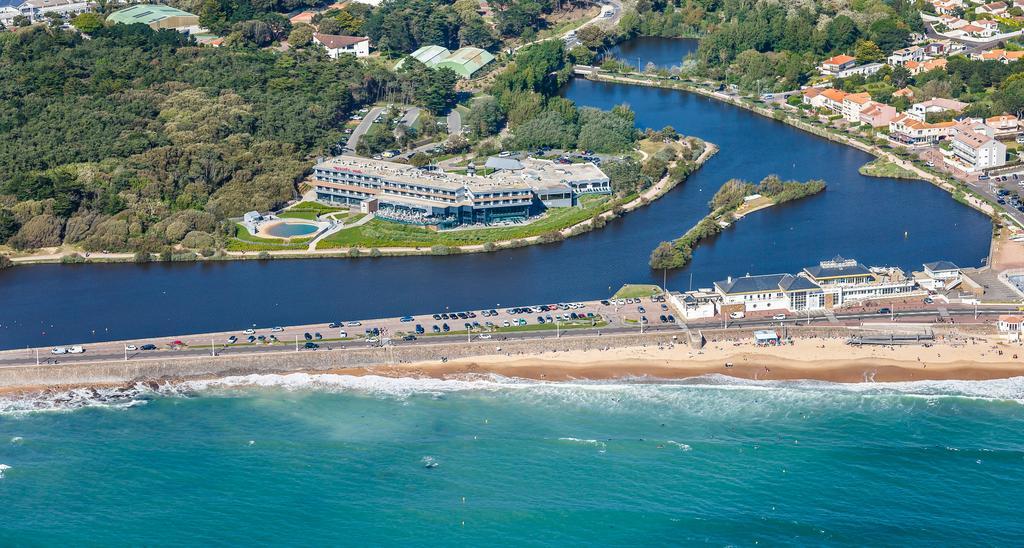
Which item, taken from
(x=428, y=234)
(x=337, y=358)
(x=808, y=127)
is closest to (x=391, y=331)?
(x=337, y=358)

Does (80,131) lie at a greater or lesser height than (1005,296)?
greater

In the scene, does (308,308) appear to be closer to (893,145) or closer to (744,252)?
(744,252)

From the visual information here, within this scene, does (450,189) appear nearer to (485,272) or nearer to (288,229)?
(485,272)

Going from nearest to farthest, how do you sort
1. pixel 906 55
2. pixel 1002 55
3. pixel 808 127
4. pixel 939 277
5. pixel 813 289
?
pixel 813 289 < pixel 939 277 < pixel 808 127 < pixel 1002 55 < pixel 906 55

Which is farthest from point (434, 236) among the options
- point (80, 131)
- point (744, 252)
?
point (80, 131)

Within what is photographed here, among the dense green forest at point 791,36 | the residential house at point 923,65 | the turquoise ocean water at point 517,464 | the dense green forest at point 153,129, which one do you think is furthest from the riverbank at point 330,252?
the residential house at point 923,65
